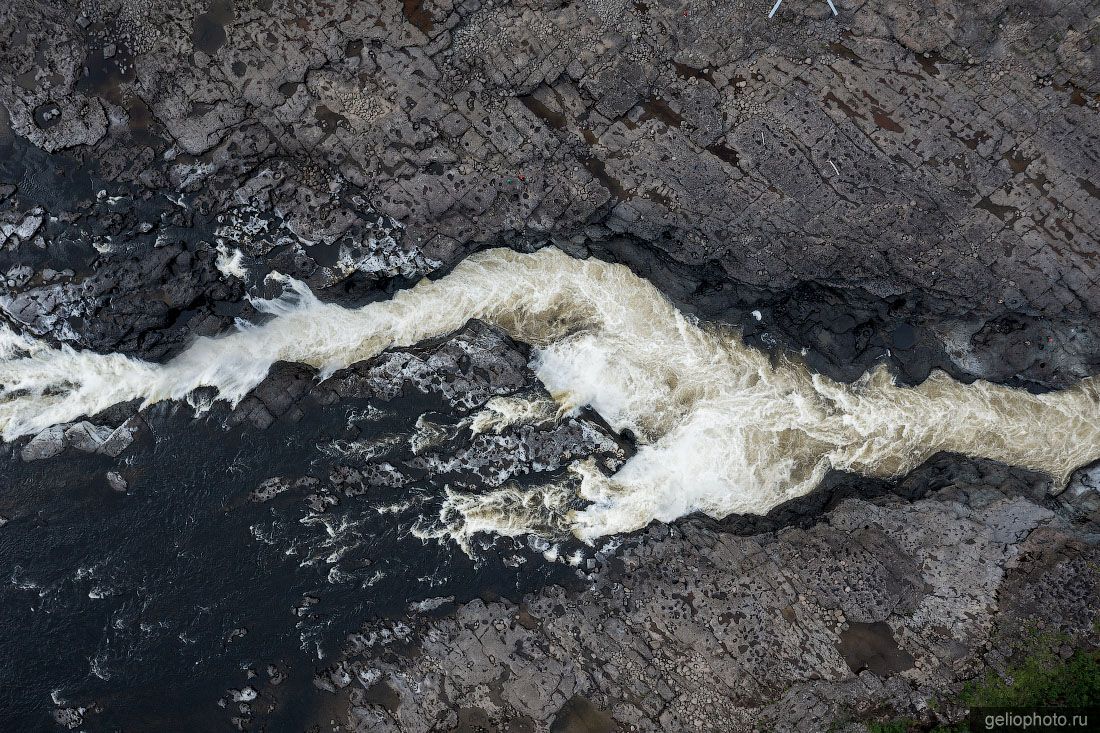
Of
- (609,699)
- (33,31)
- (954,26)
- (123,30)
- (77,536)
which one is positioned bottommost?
(77,536)

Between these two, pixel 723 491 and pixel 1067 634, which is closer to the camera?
pixel 1067 634

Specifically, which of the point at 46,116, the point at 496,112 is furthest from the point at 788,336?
the point at 46,116

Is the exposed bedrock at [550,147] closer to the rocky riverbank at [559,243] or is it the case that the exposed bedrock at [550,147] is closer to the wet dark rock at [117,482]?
the rocky riverbank at [559,243]

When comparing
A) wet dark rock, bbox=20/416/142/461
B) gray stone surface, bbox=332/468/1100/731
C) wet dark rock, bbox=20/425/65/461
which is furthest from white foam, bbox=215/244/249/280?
gray stone surface, bbox=332/468/1100/731

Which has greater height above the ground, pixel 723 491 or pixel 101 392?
pixel 723 491

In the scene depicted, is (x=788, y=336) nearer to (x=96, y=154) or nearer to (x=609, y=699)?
(x=609, y=699)

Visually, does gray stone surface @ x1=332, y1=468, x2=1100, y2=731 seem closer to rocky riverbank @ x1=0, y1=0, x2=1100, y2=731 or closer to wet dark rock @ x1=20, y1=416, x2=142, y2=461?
rocky riverbank @ x1=0, y1=0, x2=1100, y2=731

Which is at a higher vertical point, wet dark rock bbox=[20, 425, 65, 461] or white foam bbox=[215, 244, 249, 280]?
white foam bbox=[215, 244, 249, 280]
